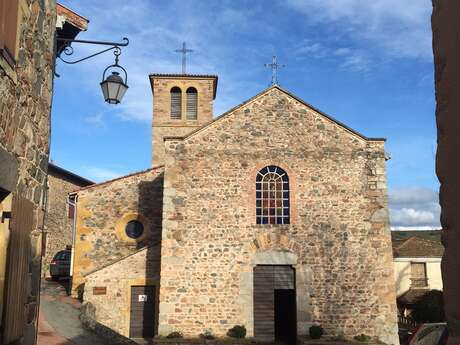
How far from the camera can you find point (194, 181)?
1638cm

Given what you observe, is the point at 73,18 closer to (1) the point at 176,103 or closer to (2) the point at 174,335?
(2) the point at 174,335

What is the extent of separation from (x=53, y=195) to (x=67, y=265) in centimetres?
634

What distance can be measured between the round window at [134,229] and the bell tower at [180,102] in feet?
28.5

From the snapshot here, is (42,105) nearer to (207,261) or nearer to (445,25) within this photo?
(445,25)

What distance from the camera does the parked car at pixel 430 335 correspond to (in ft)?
21.8

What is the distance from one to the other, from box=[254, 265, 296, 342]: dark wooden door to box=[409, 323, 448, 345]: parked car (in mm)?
8751

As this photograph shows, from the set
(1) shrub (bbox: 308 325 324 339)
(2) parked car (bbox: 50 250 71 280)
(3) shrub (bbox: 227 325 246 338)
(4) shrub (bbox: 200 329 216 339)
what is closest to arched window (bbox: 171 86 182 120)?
(2) parked car (bbox: 50 250 71 280)

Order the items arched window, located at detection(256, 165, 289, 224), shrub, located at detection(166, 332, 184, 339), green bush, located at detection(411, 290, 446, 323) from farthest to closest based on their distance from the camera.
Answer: green bush, located at detection(411, 290, 446, 323)
arched window, located at detection(256, 165, 289, 224)
shrub, located at detection(166, 332, 184, 339)

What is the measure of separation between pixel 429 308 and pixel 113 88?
2180 cm

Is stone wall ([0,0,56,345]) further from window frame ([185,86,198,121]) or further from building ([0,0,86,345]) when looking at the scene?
window frame ([185,86,198,121])

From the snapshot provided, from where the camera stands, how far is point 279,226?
53.0 feet

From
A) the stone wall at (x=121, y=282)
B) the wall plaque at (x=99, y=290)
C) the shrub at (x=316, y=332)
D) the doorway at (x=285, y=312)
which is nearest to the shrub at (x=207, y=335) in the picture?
the stone wall at (x=121, y=282)

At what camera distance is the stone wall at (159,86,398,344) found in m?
15.5

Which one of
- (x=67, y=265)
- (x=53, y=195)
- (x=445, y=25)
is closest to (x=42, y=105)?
(x=445, y=25)
